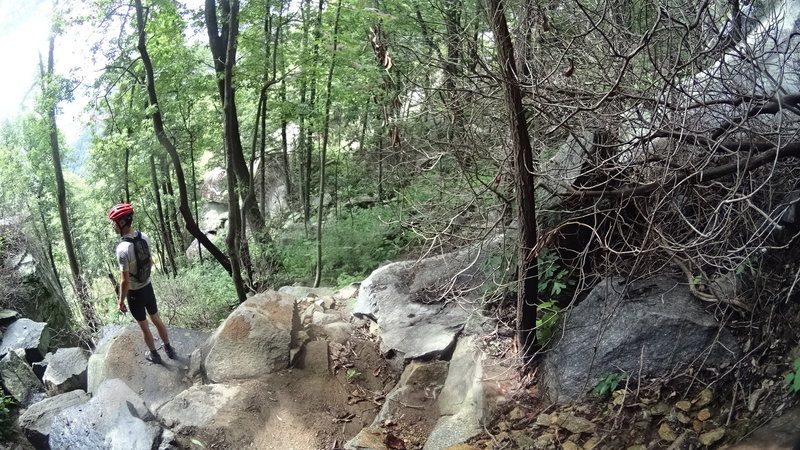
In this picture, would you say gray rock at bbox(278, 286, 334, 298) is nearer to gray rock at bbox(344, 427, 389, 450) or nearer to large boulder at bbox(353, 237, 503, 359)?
large boulder at bbox(353, 237, 503, 359)

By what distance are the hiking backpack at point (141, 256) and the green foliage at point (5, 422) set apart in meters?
2.99

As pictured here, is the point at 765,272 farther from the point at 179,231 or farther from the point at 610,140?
the point at 179,231

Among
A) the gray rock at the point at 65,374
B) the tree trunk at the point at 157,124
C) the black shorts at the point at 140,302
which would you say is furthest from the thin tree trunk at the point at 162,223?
the black shorts at the point at 140,302

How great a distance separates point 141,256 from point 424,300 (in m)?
3.44

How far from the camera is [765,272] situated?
3791 millimetres

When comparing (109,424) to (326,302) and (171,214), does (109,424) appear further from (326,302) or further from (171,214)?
(171,214)

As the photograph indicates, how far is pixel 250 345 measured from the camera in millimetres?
6348

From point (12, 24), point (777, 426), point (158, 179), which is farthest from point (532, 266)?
point (158, 179)

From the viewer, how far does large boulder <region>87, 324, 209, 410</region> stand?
6285 millimetres

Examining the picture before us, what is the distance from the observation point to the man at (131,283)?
595cm

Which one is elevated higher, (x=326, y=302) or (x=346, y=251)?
(x=346, y=251)

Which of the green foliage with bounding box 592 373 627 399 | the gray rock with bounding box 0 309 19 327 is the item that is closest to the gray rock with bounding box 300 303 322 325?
the green foliage with bounding box 592 373 627 399

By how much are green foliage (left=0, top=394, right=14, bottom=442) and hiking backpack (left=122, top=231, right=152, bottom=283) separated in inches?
118

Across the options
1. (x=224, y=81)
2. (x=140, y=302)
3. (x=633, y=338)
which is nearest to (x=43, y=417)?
(x=140, y=302)
